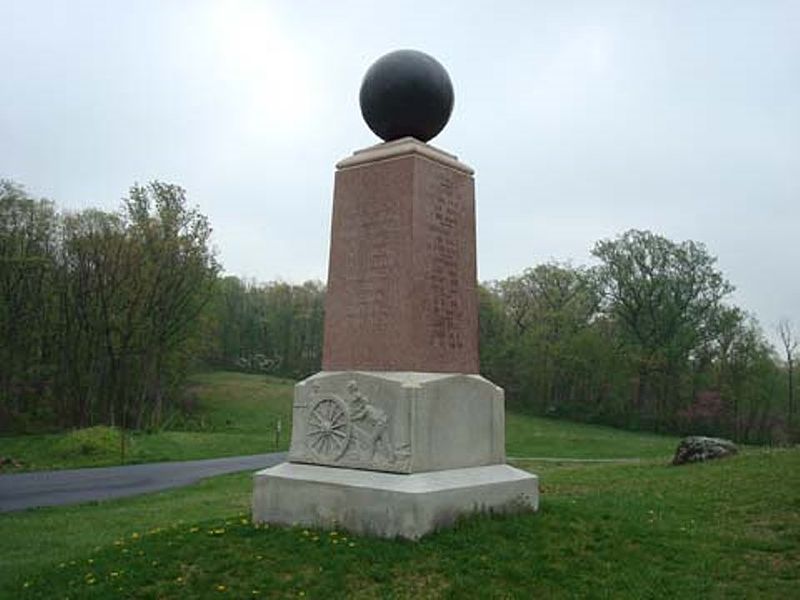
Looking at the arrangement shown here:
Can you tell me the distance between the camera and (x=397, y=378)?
8023 millimetres

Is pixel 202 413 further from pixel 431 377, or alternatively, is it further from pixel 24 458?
pixel 431 377

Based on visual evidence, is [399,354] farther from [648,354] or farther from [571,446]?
[648,354]

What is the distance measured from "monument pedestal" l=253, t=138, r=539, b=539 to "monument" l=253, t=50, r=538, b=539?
0.02 m

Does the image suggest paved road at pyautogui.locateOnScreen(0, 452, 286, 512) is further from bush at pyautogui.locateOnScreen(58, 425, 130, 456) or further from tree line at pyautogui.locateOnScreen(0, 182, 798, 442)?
tree line at pyautogui.locateOnScreen(0, 182, 798, 442)

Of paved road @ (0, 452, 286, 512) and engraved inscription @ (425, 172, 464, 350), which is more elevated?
engraved inscription @ (425, 172, 464, 350)

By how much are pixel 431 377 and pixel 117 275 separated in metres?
34.2

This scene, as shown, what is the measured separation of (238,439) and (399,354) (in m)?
26.6

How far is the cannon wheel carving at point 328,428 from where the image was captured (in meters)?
8.27

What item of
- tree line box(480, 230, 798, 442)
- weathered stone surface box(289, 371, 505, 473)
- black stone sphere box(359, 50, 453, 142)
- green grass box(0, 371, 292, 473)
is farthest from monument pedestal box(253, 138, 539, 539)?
tree line box(480, 230, 798, 442)

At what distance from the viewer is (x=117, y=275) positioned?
3891cm

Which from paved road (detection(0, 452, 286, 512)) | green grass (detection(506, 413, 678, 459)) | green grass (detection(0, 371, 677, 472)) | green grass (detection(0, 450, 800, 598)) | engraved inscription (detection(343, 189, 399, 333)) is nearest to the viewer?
green grass (detection(0, 450, 800, 598))

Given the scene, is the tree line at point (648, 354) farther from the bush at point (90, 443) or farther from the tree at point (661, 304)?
the bush at point (90, 443)

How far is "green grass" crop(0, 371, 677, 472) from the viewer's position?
25761 millimetres

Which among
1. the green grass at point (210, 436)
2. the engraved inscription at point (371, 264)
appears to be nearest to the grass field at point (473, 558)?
the engraved inscription at point (371, 264)
